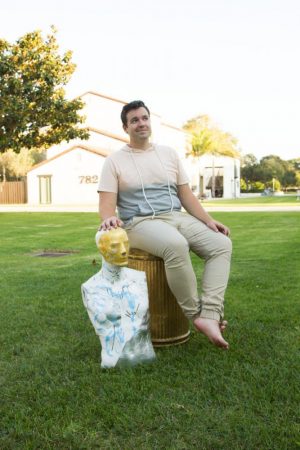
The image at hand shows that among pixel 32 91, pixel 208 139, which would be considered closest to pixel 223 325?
pixel 32 91

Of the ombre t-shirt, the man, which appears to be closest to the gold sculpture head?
the man

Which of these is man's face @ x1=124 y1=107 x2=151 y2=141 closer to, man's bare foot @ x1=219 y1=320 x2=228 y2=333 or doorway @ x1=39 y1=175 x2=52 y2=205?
man's bare foot @ x1=219 y1=320 x2=228 y2=333

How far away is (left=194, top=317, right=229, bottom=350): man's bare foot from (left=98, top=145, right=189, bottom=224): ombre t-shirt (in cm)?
85

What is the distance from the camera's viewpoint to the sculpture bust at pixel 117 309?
3.30 meters

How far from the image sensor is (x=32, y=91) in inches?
777

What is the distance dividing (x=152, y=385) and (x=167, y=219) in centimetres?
123

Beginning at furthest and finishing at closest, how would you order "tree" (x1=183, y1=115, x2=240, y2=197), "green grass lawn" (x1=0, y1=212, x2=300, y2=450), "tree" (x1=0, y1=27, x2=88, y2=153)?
"tree" (x1=183, y1=115, x2=240, y2=197)
"tree" (x1=0, y1=27, x2=88, y2=153)
"green grass lawn" (x1=0, y1=212, x2=300, y2=450)

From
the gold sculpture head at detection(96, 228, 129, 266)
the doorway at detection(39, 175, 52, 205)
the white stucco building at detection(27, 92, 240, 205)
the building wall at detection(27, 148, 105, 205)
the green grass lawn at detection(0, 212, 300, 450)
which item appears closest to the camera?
the green grass lawn at detection(0, 212, 300, 450)

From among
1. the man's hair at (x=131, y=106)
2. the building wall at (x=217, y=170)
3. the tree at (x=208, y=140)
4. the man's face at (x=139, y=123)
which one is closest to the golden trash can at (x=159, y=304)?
the man's face at (x=139, y=123)

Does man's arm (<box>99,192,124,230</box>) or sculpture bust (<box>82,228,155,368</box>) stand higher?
man's arm (<box>99,192,124,230</box>)

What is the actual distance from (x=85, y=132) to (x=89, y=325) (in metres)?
18.1

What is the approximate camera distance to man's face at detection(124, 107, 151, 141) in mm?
3877

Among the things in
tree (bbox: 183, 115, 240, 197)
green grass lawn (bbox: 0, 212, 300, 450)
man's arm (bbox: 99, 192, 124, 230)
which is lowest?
green grass lawn (bbox: 0, 212, 300, 450)

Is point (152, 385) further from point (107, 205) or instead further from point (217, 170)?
point (217, 170)
